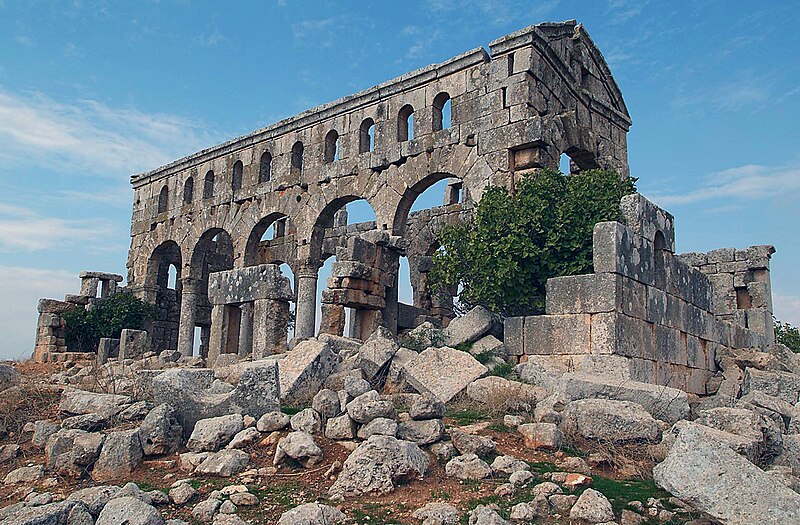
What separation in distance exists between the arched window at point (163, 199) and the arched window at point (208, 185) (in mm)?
2374

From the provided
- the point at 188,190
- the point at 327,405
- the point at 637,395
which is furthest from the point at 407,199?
A: the point at 327,405

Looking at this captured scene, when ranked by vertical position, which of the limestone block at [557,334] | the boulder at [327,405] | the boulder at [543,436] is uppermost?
the limestone block at [557,334]

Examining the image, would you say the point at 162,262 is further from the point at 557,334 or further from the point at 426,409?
the point at 426,409

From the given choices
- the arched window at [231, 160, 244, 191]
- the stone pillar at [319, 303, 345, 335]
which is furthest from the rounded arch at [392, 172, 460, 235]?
the arched window at [231, 160, 244, 191]

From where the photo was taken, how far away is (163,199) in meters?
24.0

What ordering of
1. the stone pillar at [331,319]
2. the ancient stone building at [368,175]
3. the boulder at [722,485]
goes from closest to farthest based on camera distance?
1. the boulder at [722,485]
2. the stone pillar at [331,319]
3. the ancient stone building at [368,175]

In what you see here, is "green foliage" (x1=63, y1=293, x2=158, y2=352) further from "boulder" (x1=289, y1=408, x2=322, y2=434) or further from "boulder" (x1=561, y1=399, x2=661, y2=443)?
"boulder" (x1=561, y1=399, x2=661, y2=443)

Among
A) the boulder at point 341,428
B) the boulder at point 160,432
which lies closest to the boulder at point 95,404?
the boulder at point 160,432

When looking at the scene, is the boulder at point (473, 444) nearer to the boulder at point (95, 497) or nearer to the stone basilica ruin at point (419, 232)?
the boulder at point (95, 497)

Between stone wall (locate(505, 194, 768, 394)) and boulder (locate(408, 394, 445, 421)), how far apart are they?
10.6ft

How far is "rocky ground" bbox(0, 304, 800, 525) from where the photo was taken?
4.88 m

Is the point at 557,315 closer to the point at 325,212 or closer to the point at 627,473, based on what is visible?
the point at 627,473

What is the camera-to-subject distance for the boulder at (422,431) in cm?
615

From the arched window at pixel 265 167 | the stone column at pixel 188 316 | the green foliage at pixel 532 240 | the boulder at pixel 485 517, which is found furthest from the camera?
the stone column at pixel 188 316
